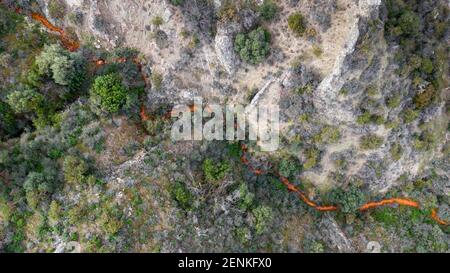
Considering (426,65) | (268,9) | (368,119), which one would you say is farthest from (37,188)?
(426,65)

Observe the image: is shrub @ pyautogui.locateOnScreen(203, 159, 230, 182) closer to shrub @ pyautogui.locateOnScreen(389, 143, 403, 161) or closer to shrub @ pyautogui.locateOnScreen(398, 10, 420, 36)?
shrub @ pyautogui.locateOnScreen(389, 143, 403, 161)

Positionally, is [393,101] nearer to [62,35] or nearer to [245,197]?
[245,197]

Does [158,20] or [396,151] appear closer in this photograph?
[158,20]

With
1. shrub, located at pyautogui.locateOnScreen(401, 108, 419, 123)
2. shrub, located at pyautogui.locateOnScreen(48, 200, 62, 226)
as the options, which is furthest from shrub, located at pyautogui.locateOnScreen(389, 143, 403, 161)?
shrub, located at pyautogui.locateOnScreen(48, 200, 62, 226)

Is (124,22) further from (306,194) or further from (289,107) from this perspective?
(306,194)

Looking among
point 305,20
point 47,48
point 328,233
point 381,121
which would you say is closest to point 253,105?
point 305,20

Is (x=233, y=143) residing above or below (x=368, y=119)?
below
